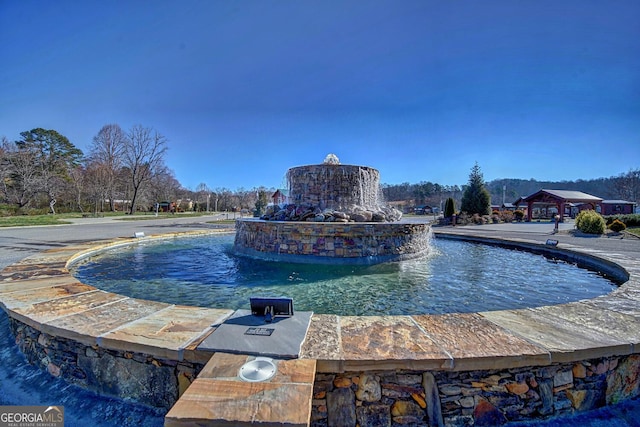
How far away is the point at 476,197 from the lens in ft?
75.0

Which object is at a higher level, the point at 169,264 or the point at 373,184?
the point at 373,184

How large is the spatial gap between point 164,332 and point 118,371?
37cm

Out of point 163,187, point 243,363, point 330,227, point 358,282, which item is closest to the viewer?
point 243,363

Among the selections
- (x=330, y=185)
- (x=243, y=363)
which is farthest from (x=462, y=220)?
(x=243, y=363)

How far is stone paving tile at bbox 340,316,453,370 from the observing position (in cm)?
162

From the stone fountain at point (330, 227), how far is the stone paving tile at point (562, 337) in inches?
139

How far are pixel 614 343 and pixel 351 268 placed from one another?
3784 millimetres

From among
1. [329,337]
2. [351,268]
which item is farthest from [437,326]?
[351,268]

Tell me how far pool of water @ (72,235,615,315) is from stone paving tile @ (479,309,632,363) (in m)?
0.89

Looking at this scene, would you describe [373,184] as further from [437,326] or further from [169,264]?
[437,326]

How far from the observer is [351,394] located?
167 cm

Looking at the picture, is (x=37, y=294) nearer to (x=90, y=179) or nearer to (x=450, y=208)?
(x=450, y=208)

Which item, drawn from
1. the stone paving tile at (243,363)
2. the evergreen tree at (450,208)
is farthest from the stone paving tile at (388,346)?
the evergreen tree at (450,208)

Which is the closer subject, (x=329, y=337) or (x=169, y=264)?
(x=329, y=337)
